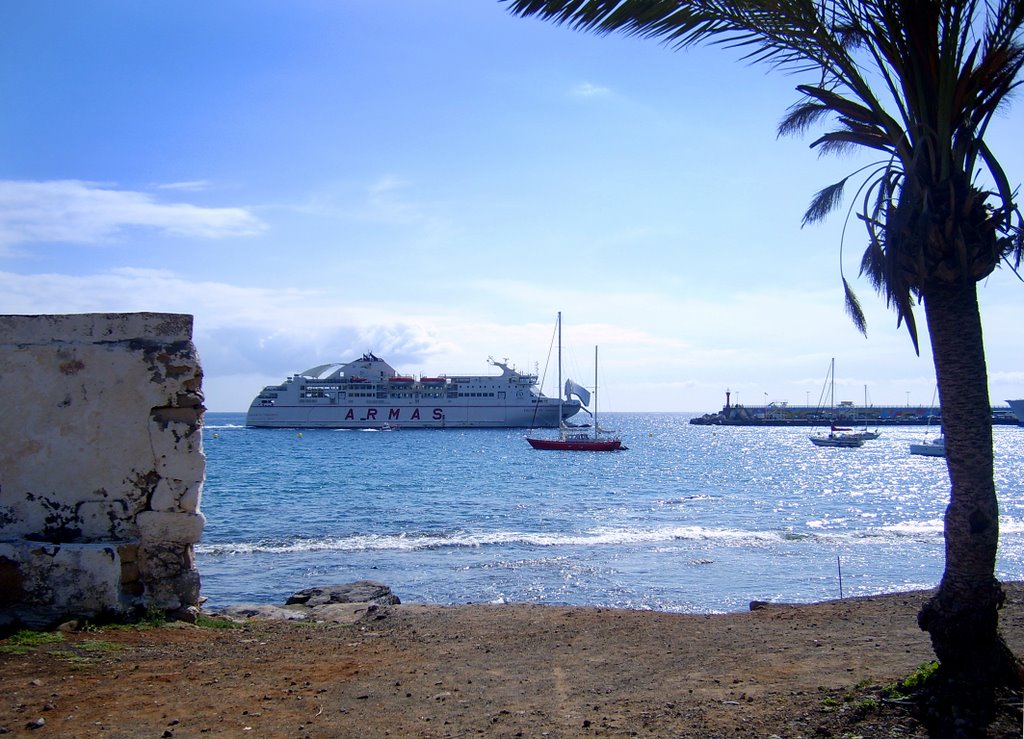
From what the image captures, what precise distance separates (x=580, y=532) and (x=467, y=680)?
13179 mm

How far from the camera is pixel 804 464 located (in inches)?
1800

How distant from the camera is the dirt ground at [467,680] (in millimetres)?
3412

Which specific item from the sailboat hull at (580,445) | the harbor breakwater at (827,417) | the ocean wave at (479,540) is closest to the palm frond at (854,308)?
the ocean wave at (479,540)

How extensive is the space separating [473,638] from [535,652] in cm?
69

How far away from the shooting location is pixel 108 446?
206 inches

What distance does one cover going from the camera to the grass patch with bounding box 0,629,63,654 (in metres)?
4.38

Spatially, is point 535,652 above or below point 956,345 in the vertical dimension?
below

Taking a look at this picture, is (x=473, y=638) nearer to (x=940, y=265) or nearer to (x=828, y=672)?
(x=828, y=672)

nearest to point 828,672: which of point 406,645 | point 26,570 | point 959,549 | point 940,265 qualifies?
point 959,549

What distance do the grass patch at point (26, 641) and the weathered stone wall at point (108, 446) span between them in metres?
0.44

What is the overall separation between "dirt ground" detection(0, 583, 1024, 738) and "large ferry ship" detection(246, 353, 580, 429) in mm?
72326

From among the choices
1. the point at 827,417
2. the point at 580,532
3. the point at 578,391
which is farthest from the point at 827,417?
the point at 580,532

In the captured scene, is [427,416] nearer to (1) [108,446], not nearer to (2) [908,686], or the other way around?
(1) [108,446]

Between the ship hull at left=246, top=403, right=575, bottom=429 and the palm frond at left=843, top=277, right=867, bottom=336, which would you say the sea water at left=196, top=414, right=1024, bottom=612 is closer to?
the palm frond at left=843, top=277, right=867, bottom=336
